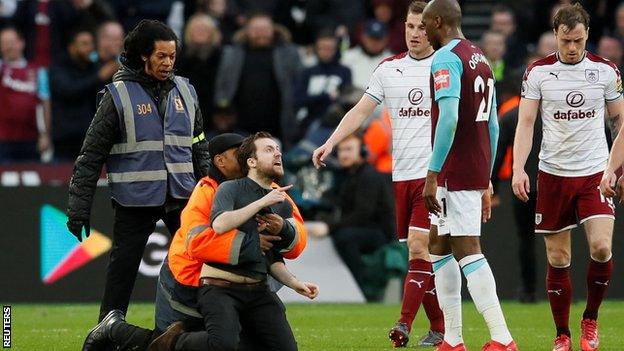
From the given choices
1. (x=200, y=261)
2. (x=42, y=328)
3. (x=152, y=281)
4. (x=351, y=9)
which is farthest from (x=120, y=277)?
(x=351, y=9)

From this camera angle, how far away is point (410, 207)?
446 inches

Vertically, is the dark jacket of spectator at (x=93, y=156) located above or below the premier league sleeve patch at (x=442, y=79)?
below

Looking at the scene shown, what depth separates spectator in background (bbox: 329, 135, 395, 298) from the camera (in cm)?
1628

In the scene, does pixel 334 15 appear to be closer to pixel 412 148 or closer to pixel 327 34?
pixel 327 34

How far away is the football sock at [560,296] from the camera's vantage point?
10.8 meters

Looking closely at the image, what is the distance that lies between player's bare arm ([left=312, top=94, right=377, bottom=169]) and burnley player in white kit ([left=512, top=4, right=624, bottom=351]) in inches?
45.3

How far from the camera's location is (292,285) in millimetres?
9445

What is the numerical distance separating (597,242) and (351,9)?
10708 mm

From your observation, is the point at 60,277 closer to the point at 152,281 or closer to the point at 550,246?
Answer: the point at 152,281

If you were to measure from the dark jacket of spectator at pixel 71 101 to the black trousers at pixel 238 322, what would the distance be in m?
9.14

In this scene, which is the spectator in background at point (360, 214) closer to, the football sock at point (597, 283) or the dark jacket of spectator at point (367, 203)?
the dark jacket of spectator at point (367, 203)

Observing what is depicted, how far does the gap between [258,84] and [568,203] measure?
8.40 m

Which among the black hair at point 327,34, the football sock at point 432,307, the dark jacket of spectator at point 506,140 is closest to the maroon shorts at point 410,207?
the football sock at point 432,307

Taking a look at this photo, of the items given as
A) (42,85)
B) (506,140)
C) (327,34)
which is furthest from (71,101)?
(506,140)
